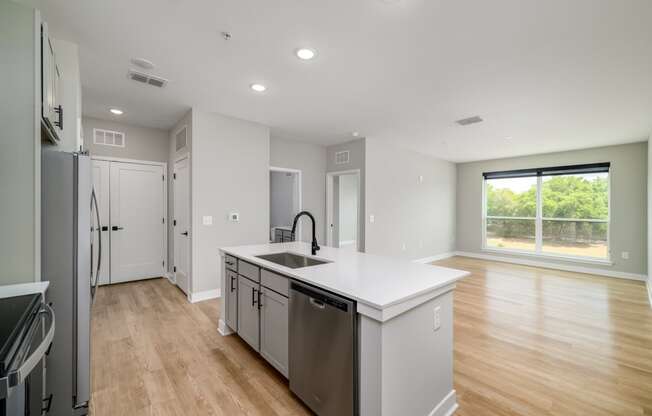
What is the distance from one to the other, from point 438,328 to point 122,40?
3256mm

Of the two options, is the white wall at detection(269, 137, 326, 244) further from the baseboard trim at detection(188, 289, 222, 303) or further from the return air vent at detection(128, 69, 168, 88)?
the return air vent at detection(128, 69, 168, 88)

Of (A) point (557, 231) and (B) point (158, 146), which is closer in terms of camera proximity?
(B) point (158, 146)

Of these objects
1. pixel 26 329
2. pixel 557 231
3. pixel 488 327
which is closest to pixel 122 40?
pixel 26 329

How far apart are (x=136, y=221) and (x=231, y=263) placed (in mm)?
3096

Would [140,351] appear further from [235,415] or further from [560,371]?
[560,371]

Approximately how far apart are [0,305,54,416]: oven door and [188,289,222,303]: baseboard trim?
2.38m

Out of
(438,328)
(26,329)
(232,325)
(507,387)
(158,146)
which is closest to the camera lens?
(26,329)

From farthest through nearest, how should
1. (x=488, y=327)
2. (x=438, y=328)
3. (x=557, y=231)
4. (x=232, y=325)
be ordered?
(x=557, y=231) < (x=488, y=327) < (x=232, y=325) < (x=438, y=328)

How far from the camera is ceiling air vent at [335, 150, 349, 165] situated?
585 cm

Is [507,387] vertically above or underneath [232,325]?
underneath

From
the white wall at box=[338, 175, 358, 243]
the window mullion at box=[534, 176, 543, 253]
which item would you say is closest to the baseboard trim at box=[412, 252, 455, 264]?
the white wall at box=[338, 175, 358, 243]

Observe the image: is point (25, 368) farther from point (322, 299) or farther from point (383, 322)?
point (383, 322)

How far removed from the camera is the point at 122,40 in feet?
7.56

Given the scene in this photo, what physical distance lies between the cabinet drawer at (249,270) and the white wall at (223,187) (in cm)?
121
